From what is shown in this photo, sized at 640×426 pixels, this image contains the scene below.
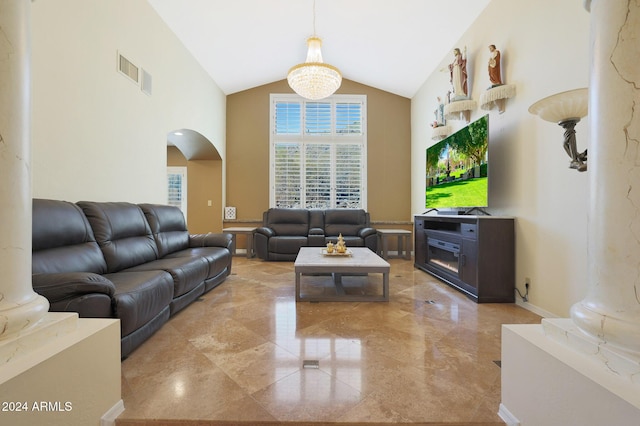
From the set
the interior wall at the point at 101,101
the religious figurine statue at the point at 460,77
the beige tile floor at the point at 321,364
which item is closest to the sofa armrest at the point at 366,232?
the beige tile floor at the point at 321,364

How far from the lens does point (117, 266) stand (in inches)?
90.7

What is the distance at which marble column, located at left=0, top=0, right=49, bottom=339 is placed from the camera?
969 millimetres

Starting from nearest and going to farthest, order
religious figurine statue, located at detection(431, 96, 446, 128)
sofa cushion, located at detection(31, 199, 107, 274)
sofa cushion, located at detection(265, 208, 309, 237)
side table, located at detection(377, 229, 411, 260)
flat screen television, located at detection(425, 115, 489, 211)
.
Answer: sofa cushion, located at detection(31, 199, 107, 274) < flat screen television, located at detection(425, 115, 489, 211) < religious figurine statue, located at detection(431, 96, 446, 128) < side table, located at detection(377, 229, 411, 260) < sofa cushion, located at detection(265, 208, 309, 237)

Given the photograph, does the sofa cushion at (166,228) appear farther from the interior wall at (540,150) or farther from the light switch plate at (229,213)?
the interior wall at (540,150)

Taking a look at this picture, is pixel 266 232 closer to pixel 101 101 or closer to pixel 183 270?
pixel 183 270

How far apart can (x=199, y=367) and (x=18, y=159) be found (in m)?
1.29

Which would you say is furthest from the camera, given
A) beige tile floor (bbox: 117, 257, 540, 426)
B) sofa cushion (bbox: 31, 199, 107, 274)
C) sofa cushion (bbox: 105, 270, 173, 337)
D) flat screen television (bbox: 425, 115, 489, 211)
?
flat screen television (bbox: 425, 115, 489, 211)

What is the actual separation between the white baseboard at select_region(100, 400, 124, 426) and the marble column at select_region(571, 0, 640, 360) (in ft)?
6.11

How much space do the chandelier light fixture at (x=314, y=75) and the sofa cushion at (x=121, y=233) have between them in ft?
8.08

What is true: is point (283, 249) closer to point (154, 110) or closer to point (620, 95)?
point (154, 110)

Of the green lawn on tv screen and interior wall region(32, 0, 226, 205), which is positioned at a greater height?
interior wall region(32, 0, 226, 205)

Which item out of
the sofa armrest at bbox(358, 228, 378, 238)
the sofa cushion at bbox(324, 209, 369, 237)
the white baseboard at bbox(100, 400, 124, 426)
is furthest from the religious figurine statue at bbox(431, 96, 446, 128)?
the white baseboard at bbox(100, 400, 124, 426)

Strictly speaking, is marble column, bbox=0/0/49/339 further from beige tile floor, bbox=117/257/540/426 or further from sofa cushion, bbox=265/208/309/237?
sofa cushion, bbox=265/208/309/237

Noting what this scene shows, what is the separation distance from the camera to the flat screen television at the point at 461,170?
3.03 metres
